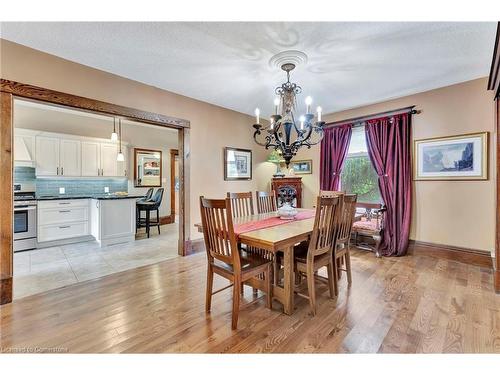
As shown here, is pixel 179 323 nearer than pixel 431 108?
Yes

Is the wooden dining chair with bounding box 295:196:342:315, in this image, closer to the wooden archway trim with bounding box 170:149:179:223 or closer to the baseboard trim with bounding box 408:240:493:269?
the baseboard trim with bounding box 408:240:493:269

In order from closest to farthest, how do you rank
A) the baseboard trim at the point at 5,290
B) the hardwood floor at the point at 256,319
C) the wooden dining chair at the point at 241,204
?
the hardwood floor at the point at 256,319, the baseboard trim at the point at 5,290, the wooden dining chair at the point at 241,204

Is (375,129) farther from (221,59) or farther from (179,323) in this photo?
(179,323)

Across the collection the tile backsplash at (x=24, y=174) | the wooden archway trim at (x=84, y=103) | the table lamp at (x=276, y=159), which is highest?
the wooden archway trim at (x=84, y=103)

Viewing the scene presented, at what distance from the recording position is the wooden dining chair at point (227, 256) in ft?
6.10

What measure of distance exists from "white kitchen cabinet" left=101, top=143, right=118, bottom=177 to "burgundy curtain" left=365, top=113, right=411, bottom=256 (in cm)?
540

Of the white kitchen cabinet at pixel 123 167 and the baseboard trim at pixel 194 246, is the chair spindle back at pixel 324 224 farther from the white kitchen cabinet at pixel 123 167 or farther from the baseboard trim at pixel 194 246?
the white kitchen cabinet at pixel 123 167

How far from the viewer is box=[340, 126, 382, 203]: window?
13.9 ft

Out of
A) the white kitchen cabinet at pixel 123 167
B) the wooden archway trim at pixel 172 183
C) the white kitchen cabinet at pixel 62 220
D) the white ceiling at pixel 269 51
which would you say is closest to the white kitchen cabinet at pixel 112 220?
the white kitchen cabinet at pixel 62 220

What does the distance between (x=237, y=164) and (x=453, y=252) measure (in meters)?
3.71

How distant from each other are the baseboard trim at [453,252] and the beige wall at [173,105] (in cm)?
306
